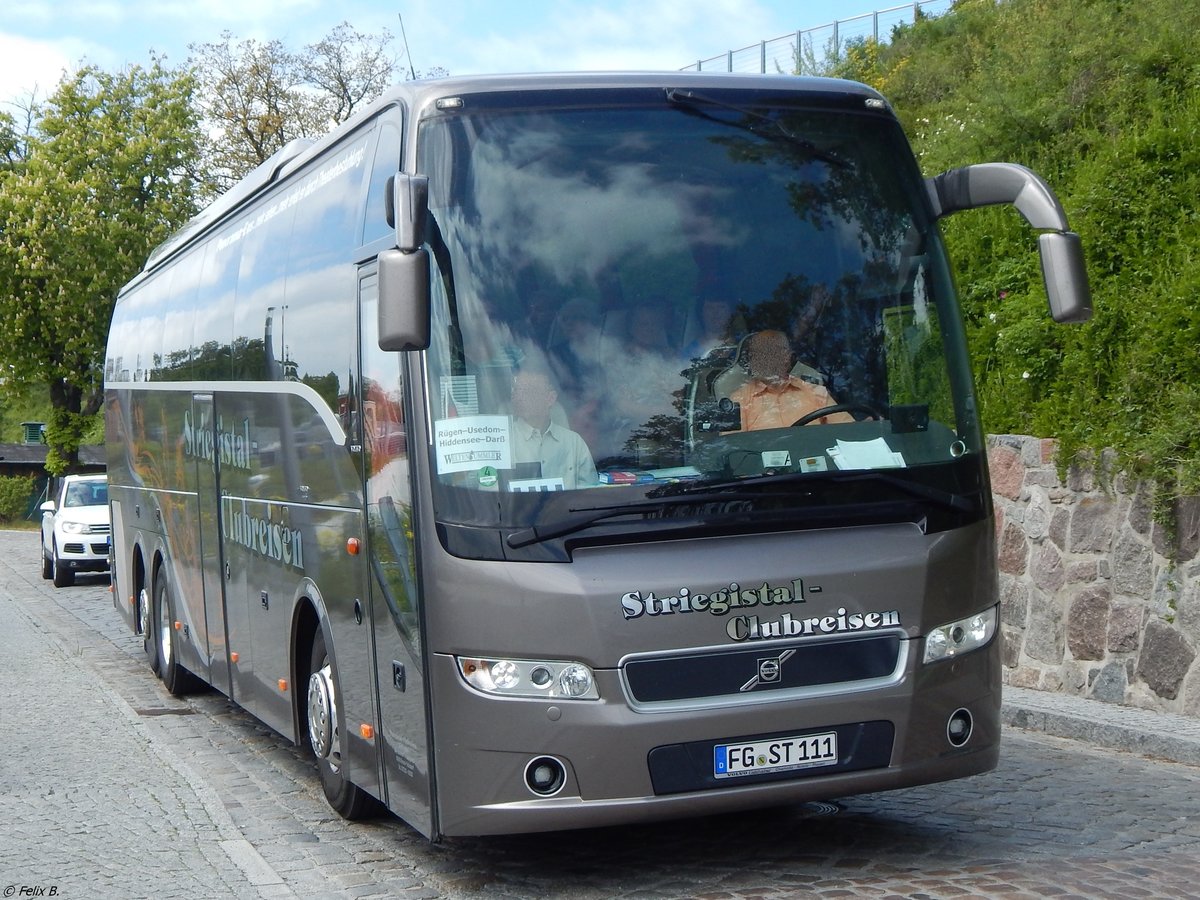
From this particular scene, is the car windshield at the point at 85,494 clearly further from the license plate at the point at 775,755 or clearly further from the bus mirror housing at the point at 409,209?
the license plate at the point at 775,755

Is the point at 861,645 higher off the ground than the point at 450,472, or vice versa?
the point at 450,472

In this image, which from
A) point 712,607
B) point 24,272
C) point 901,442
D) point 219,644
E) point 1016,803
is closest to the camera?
point 712,607

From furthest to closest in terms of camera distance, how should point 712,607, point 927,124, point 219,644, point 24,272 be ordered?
point 24,272 → point 927,124 → point 219,644 → point 712,607

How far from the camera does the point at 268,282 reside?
884cm

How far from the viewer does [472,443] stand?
5.68 meters

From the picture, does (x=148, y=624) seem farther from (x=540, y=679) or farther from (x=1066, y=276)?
(x=1066, y=276)

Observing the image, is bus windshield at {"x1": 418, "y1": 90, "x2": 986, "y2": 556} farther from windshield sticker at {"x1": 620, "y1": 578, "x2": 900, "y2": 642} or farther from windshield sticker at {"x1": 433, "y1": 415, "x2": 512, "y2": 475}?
windshield sticker at {"x1": 620, "y1": 578, "x2": 900, "y2": 642}

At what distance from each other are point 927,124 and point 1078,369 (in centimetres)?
924

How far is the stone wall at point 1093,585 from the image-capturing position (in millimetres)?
9164

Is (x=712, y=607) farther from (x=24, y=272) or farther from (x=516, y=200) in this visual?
(x=24, y=272)

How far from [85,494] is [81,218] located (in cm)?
2561

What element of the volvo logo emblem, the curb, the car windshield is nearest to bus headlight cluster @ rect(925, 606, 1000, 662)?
the volvo logo emblem

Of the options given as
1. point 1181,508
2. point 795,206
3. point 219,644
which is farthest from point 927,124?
point 795,206

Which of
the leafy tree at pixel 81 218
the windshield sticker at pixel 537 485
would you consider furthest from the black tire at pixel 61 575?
the leafy tree at pixel 81 218
